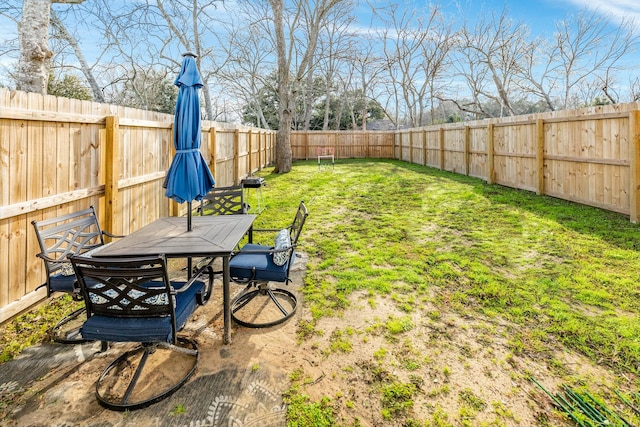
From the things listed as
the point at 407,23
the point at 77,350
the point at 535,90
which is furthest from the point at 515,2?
the point at 77,350

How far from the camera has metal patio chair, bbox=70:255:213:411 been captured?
73.8 inches

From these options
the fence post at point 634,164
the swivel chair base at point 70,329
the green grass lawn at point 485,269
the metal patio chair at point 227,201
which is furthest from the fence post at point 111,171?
the fence post at point 634,164

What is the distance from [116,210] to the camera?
3.84 meters

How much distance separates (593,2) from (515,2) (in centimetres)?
339

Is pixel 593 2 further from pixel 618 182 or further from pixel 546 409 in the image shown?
pixel 546 409

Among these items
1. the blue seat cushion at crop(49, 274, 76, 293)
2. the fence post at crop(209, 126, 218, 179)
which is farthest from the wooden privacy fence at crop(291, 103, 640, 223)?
the blue seat cushion at crop(49, 274, 76, 293)

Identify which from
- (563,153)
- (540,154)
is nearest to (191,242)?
(563,153)

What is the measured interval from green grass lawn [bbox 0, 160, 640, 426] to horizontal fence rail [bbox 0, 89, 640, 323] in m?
0.58

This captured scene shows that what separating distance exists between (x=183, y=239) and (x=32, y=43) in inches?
157

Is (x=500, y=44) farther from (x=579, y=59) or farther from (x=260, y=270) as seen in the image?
(x=260, y=270)

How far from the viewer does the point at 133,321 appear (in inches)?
77.9

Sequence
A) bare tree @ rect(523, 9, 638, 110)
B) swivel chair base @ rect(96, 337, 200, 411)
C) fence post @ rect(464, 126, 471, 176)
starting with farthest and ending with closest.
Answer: bare tree @ rect(523, 9, 638, 110)
fence post @ rect(464, 126, 471, 176)
swivel chair base @ rect(96, 337, 200, 411)

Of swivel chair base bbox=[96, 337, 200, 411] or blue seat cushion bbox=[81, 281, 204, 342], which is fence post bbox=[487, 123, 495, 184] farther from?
blue seat cushion bbox=[81, 281, 204, 342]

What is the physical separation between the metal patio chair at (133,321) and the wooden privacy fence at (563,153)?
6.42 m
